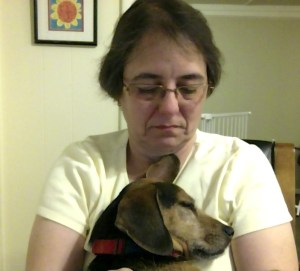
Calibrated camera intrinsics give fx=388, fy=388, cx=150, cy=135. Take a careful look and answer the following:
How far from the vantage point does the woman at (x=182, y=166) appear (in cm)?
85

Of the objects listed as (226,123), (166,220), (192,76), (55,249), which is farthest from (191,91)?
(226,123)

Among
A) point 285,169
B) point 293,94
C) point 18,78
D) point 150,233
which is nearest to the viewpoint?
point 150,233

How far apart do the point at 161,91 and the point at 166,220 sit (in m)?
0.29

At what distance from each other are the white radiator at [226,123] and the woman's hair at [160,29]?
2798 millimetres

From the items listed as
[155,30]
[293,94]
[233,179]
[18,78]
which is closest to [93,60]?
[18,78]

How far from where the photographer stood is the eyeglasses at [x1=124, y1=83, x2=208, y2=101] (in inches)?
34.9

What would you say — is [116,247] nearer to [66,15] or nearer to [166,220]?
[166,220]

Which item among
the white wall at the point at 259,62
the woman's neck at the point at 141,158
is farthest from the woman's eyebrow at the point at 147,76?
the white wall at the point at 259,62

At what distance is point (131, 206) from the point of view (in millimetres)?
807

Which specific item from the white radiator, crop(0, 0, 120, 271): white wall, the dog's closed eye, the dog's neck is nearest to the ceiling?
the white radiator

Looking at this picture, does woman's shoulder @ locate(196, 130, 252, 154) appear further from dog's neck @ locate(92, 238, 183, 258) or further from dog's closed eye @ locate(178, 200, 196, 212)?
dog's neck @ locate(92, 238, 183, 258)

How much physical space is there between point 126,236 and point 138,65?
0.39 meters

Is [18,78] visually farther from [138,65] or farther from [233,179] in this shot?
[233,179]

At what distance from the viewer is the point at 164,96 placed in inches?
34.8
